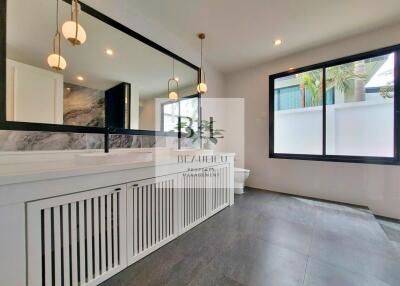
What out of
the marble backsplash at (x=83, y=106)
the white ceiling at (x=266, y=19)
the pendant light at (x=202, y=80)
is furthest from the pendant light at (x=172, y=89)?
the marble backsplash at (x=83, y=106)

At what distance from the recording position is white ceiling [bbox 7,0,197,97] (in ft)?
4.17

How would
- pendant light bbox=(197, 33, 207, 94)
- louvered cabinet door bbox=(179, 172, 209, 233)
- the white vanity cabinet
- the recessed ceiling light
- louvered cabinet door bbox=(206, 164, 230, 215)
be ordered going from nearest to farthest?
the white vanity cabinet
louvered cabinet door bbox=(179, 172, 209, 233)
louvered cabinet door bbox=(206, 164, 230, 215)
pendant light bbox=(197, 33, 207, 94)
the recessed ceiling light

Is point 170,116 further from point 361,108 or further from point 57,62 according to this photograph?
point 361,108

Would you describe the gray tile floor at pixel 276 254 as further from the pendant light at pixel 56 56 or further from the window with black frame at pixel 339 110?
the pendant light at pixel 56 56

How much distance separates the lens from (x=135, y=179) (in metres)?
1.35

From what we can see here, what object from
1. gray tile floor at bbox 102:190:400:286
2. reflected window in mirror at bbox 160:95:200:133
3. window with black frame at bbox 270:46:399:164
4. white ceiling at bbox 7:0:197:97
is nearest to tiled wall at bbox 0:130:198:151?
reflected window in mirror at bbox 160:95:200:133

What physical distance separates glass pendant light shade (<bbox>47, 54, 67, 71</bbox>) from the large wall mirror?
0.8 inches

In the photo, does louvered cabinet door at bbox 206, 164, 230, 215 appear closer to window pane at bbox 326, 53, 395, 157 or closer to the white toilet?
the white toilet

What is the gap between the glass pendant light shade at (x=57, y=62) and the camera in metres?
1.39

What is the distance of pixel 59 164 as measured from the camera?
123cm

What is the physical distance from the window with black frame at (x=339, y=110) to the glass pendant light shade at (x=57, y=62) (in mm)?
3004

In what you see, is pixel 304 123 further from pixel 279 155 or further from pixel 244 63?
pixel 244 63

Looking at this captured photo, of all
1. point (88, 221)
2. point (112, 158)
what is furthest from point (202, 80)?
point (88, 221)

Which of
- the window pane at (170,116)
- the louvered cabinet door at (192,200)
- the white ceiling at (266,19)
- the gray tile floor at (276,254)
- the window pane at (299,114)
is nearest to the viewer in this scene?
the gray tile floor at (276,254)
